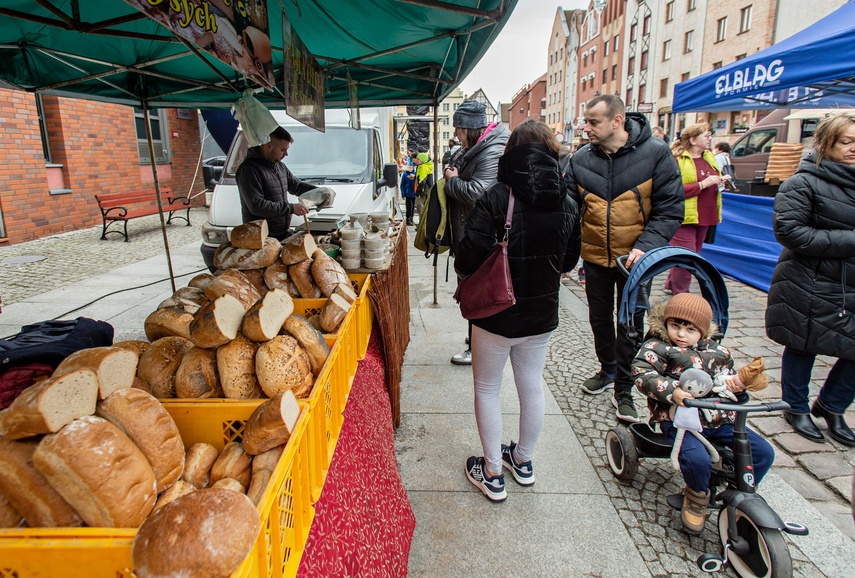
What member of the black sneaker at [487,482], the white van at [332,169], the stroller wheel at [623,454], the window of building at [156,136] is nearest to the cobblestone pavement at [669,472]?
the stroller wheel at [623,454]

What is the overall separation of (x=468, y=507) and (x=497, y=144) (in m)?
2.50

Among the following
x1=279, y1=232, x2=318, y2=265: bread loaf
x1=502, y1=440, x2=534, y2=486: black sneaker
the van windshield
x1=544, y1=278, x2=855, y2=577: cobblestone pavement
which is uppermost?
the van windshield

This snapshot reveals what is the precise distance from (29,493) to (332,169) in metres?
6.64

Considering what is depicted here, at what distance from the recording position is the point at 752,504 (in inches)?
87.6

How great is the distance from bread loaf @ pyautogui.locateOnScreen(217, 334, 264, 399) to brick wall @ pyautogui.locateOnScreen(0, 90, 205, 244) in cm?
1025

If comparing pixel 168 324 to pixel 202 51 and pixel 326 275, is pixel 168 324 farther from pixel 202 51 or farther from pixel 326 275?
pixel 202 51

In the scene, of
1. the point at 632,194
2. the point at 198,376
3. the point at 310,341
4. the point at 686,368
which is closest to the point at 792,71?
the point at 632,194

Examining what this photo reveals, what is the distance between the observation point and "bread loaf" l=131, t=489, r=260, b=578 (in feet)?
2.94

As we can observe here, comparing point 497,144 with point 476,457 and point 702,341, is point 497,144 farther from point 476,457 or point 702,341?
point 476,457

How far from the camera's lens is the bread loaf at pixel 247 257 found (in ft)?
9.28

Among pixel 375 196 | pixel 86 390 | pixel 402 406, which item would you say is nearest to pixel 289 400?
pixel 86 390

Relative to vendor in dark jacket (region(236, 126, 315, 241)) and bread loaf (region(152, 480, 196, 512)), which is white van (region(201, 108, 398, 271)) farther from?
bread loaf (region(152, 480, 196, 512))

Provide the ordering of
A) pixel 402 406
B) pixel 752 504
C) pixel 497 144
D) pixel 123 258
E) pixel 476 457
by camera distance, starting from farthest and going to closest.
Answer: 1. pixel 123 258
2. pixel 402 406
3. pixel 497 144
4. pixel 476 457
5. pixel 752 504

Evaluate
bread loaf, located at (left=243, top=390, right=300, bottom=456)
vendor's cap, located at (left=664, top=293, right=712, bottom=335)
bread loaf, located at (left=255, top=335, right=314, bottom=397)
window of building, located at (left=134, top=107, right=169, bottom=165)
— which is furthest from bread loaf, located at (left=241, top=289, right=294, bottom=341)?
window of building, located at (left=134, top=107, right=169, bottom=165)
